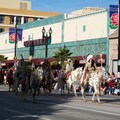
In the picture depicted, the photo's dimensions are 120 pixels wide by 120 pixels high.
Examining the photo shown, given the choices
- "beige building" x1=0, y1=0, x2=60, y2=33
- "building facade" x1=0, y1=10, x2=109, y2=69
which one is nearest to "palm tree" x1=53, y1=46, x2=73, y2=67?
"building facade" x1=0, y1=10, x2=109, y2=69

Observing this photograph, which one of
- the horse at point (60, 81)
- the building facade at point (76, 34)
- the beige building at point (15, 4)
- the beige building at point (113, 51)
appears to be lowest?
the horse at point (60, 81)

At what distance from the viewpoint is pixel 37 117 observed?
14586mm

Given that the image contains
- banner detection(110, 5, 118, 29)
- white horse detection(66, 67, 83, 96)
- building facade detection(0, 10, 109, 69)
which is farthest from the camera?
building facade detection(0, 10, 109, 69)

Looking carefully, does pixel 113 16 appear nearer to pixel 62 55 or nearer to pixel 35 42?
pixel 62 55

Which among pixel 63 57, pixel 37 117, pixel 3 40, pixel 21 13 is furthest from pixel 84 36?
pixel 21 13

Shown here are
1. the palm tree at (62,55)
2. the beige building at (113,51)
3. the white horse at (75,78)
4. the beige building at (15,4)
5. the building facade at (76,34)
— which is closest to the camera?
the white horse at (75,78)

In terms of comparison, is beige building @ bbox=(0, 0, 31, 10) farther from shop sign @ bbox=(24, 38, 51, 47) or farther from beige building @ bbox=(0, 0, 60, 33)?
shop sign @ bbox=(24, 38, 51, 47)

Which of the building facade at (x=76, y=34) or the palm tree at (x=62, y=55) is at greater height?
the building facade at (x=76, y=34)

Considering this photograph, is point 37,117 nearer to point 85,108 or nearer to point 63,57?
point 85,108

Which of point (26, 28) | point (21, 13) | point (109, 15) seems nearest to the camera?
point (109, 15)

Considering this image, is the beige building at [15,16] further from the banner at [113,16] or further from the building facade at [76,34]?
the banner at [113,16]

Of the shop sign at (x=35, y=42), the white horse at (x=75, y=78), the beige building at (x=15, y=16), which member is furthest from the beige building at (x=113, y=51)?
the beige building at (x=15, y=16)

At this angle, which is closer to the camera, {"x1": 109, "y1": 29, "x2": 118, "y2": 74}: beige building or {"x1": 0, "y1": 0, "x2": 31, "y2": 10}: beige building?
{"x1": 109, "y1": 29, "x2": 118, "y2": 74}: beige building

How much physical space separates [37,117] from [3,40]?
2470 inches
